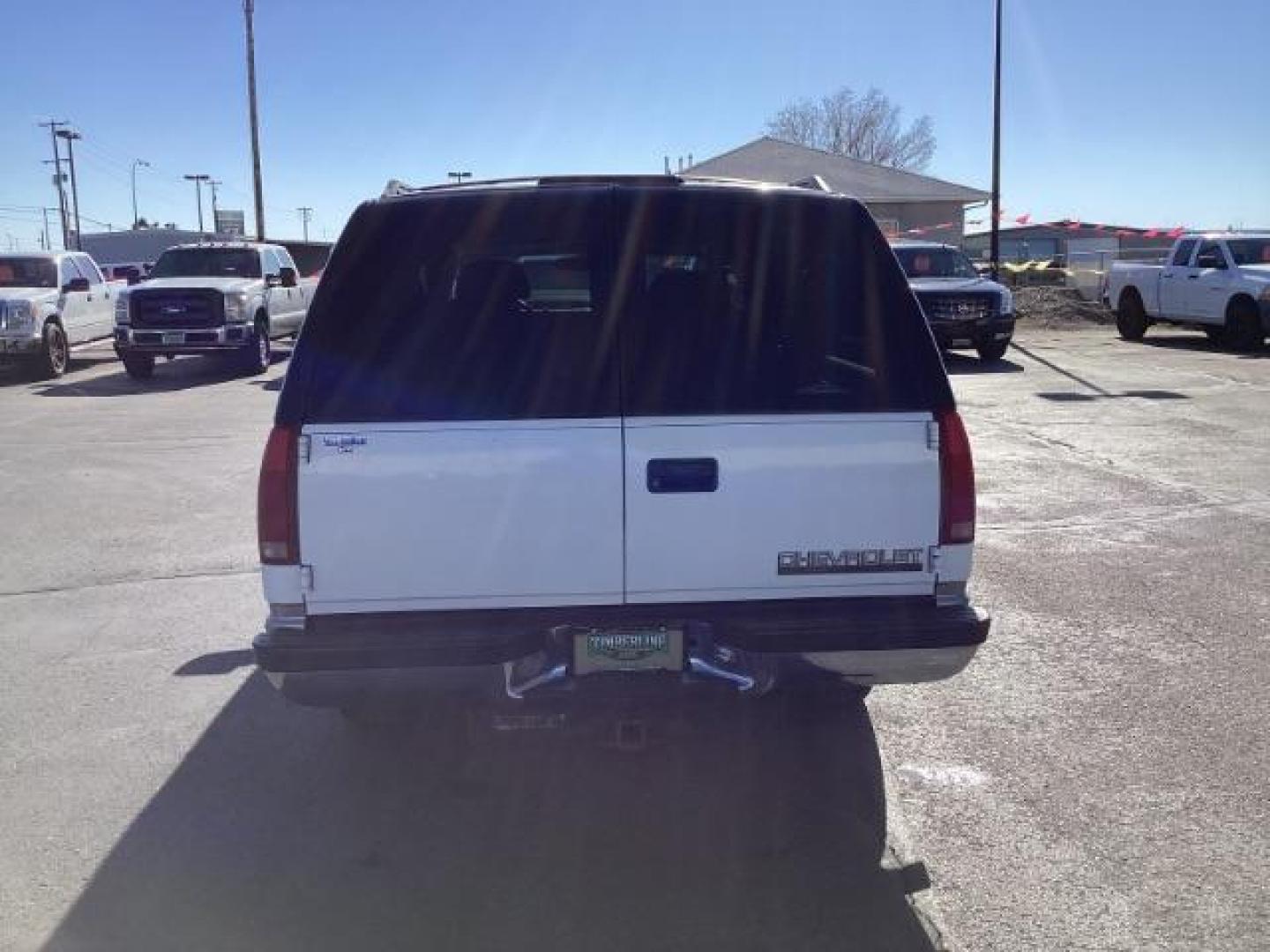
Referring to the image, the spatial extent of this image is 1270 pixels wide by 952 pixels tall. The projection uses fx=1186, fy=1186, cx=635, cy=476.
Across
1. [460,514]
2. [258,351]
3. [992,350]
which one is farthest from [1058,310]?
[460,514]

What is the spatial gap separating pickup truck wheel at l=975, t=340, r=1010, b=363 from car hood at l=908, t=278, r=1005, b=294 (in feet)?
2.90

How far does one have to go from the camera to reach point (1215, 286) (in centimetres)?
2112

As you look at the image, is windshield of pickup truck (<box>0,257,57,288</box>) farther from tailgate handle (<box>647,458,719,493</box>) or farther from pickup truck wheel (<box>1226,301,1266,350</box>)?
pickup truck wheel (<box>1226,301,1266,350</box>)

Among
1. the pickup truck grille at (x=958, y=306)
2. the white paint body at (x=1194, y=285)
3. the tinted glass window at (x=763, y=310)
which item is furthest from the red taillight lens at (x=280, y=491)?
the white paint body at (x=1194, y=285)

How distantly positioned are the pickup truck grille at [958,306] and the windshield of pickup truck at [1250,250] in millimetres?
5071

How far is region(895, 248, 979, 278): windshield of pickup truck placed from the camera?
810 inches

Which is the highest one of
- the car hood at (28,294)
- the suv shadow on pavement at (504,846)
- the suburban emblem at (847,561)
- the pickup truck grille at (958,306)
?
the car hood at (28,294)

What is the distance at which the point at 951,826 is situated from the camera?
13.1 feet

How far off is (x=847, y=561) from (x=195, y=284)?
16.9 m

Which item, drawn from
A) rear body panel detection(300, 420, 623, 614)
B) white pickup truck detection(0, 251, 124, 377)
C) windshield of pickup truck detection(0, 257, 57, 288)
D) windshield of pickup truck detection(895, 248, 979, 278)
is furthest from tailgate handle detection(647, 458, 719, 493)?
windshield of pickup truck detection(0, 257, 57, 288)

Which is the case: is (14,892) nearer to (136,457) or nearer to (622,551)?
(622,551)

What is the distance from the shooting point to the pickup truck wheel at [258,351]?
1898 centimetres

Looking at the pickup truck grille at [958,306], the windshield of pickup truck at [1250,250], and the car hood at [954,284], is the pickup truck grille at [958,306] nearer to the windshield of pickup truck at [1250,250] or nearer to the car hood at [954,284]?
the car hood at [954,284]

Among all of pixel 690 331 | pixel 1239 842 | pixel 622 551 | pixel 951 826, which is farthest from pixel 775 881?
pixel 690 331
